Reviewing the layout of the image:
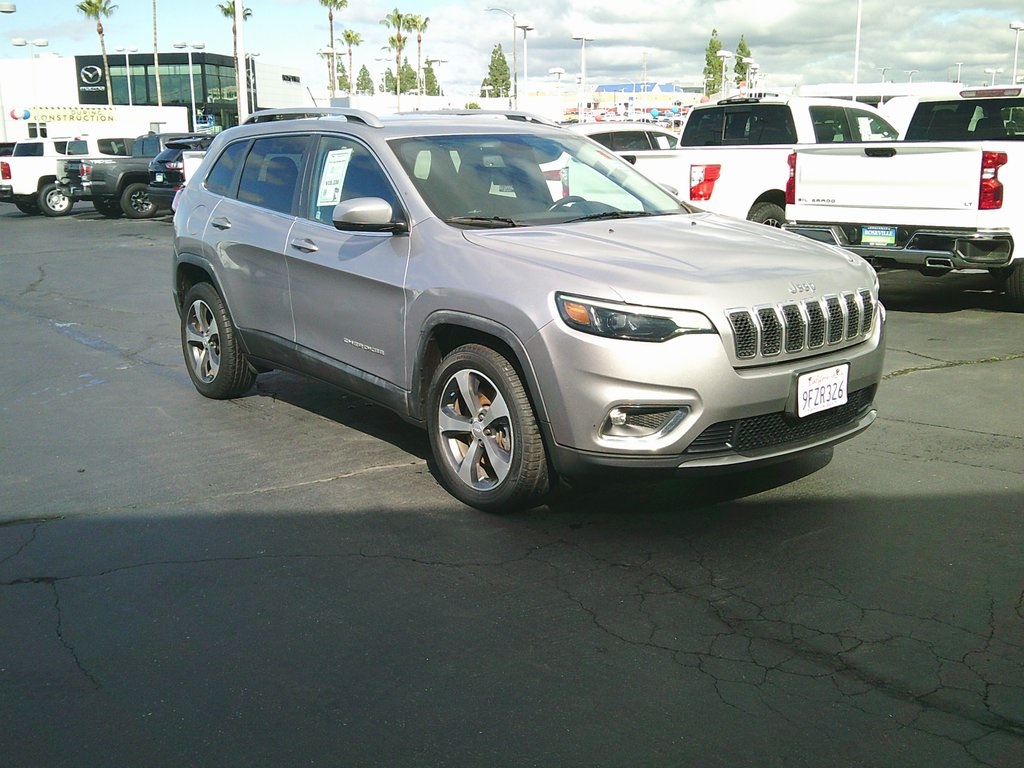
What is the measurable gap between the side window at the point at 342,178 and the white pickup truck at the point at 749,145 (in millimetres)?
6736

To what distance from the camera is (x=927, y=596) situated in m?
3.91

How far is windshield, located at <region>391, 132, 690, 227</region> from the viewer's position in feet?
17.5

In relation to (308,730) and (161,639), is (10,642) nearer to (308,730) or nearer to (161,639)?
(161,639)

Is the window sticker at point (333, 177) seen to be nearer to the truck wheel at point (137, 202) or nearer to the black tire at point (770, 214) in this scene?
the black tire at point (770, 214)

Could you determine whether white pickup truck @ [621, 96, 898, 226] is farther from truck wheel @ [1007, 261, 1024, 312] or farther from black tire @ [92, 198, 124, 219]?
black tire @ [92, 198, 124, 219]

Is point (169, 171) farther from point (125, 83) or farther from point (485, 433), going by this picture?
point (125, 83)

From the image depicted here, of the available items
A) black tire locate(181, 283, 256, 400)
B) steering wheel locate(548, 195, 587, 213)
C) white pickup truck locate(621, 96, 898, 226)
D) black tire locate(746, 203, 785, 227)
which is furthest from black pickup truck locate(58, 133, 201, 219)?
steering wheel locate(548, 195, 587, 213)

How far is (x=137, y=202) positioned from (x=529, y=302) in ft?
79.9

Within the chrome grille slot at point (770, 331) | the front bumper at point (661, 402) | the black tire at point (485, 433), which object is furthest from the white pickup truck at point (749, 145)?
the front bumper at point (661, 402)

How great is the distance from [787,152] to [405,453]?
7.76 meters

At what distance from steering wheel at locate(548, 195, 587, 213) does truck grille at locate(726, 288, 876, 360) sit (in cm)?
147

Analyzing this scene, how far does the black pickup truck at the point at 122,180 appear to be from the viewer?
2578 cm

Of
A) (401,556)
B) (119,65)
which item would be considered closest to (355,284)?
(401,556)

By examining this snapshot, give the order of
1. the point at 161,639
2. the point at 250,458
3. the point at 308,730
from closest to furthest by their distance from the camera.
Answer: the point at 308,730, the point at 161,639, the point at 250,458
